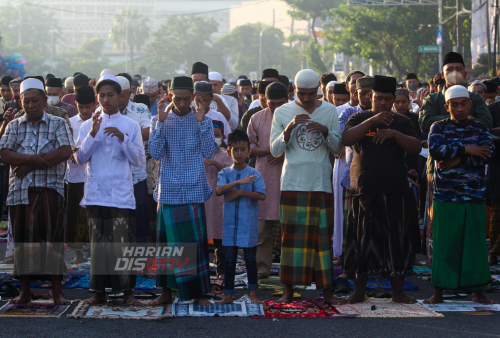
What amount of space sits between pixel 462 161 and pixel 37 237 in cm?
397

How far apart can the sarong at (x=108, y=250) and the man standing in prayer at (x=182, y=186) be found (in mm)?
324

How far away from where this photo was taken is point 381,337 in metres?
4.93

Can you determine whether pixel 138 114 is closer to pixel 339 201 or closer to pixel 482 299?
pixel 339 201

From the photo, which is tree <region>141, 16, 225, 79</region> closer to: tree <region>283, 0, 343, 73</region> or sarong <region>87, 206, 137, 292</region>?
tree <region>283, 0, 343, 73</region>

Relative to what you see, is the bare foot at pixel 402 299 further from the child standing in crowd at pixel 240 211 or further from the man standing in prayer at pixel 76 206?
the man standing in prayer at pixel 76 206

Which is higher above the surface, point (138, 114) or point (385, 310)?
point (138, 114)

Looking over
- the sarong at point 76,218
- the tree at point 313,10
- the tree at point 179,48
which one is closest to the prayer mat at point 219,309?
the sarong at point 76,218

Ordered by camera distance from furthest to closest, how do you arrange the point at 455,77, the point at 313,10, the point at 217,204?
1. the point at 313,10
2. the point at 217,204
3. the point at 455,77

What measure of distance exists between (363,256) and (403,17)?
3307 centimetres

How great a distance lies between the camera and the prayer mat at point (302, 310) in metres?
5.49

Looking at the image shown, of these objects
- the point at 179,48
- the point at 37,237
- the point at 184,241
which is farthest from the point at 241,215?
the point at 179,48

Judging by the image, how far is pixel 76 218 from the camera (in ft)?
25.1

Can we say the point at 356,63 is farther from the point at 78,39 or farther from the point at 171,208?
the point at 78,39

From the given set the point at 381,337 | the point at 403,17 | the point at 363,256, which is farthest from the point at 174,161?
the point at 403,17
